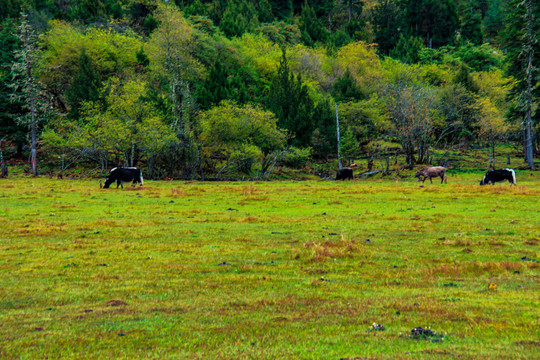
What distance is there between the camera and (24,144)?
68.5 meters

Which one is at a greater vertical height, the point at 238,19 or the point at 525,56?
the point at 238,19

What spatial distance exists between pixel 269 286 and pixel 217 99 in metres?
53.1

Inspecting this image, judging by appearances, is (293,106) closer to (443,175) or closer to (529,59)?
(443,175)

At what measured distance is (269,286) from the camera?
31.8ft

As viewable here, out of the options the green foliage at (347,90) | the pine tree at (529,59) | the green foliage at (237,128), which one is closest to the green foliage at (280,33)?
the green foliage at (347,90)

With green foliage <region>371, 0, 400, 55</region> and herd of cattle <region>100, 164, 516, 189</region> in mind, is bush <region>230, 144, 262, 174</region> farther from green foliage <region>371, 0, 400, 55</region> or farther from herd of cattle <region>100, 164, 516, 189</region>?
green foliage <region>371, 0, 400, 55</region>

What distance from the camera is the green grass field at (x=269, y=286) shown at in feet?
20.1

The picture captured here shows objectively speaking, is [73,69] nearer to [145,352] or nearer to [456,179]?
[456,179]

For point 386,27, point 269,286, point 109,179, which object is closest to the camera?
point 269,286

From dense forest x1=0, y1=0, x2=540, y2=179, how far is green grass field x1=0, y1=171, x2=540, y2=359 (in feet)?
111

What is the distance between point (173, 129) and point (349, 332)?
4870 centimetres

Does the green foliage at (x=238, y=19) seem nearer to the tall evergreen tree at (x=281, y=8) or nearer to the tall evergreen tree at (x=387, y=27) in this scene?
the tall evergreen tree at (x=281, y=8)

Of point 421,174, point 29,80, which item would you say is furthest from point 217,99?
point 421,174

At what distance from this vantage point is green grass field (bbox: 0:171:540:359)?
20.1ft
